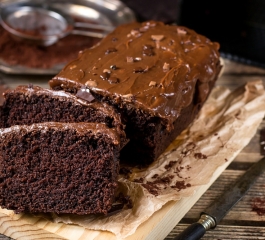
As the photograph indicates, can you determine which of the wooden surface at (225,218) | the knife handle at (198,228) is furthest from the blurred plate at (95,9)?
the knife handle at (198,228)

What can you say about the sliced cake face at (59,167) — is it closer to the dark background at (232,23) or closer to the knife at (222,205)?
the knife at (222,205)

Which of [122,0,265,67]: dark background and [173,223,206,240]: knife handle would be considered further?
[122,0,265,67]: dark background

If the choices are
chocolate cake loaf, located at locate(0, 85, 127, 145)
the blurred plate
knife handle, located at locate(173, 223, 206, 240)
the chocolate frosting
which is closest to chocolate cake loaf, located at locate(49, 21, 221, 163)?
the chocolate frosting

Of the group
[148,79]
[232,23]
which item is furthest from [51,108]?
[232,23]

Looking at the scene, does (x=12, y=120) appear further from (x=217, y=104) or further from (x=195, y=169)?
(x=217, y=104)

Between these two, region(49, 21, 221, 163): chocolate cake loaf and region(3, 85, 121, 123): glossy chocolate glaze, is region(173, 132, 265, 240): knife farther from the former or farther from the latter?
region(3, 85, 121, 123): glossy chocolate glaze

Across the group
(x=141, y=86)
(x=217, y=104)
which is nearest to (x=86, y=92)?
(x=141, y=86)

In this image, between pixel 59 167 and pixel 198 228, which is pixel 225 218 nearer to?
pixel 198 228
